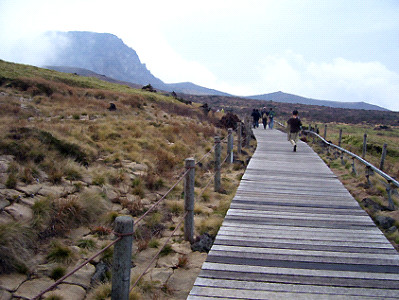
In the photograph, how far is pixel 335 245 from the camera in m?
4.77

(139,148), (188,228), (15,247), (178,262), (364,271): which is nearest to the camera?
(364,271)

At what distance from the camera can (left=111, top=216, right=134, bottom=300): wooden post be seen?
3000 mm

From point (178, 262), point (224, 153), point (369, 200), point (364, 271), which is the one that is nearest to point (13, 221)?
point (178, 262)

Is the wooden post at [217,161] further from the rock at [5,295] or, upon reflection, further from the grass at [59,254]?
the rock at [5,295]

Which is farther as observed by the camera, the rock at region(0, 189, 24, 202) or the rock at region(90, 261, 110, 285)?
the rock at region(0, 189, 24, 202)

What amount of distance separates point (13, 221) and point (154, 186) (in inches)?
152

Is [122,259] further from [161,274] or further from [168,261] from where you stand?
[168,261]

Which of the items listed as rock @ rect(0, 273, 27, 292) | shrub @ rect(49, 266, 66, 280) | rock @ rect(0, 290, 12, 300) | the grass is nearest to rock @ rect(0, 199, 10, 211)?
the grass

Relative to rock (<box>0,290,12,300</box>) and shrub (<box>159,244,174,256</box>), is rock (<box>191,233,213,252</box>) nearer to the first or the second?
shrub (<box>159,244,174,256</box>)

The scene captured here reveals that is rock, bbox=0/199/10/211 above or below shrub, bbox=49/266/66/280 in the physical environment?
above

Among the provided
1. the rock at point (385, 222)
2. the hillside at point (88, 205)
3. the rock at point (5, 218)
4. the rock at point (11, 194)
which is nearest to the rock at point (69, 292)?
the hillside at point (88, 205)

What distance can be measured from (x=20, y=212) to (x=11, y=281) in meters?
1.51

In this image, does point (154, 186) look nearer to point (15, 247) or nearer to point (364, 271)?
point (15, 247)

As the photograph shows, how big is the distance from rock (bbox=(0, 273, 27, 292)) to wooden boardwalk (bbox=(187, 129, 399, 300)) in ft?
7.66
